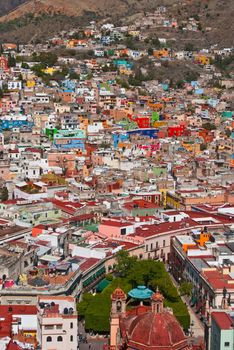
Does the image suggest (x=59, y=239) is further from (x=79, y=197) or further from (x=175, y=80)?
(x=175, y=80)

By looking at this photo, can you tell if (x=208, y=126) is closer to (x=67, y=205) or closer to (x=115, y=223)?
(x=67, y=205)

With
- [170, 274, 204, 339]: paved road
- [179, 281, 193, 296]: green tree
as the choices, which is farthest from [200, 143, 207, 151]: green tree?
[170, 274, 204, 339]: paved road

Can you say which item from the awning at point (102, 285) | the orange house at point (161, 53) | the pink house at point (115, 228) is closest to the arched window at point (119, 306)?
the awning at point (102, 285)

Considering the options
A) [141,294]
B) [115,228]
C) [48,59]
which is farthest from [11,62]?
[141,294]

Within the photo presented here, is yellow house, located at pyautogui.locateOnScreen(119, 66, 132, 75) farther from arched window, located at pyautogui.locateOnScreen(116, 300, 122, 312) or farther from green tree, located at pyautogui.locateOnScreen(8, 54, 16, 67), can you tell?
arched window, located at pyautogui.locateOnScreen(116, 300, 122, 312)

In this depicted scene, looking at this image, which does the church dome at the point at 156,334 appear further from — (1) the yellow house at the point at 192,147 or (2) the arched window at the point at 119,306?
(1) the yellow house at the point at 192,147

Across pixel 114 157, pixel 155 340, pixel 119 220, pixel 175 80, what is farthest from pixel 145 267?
pixel 175 80
